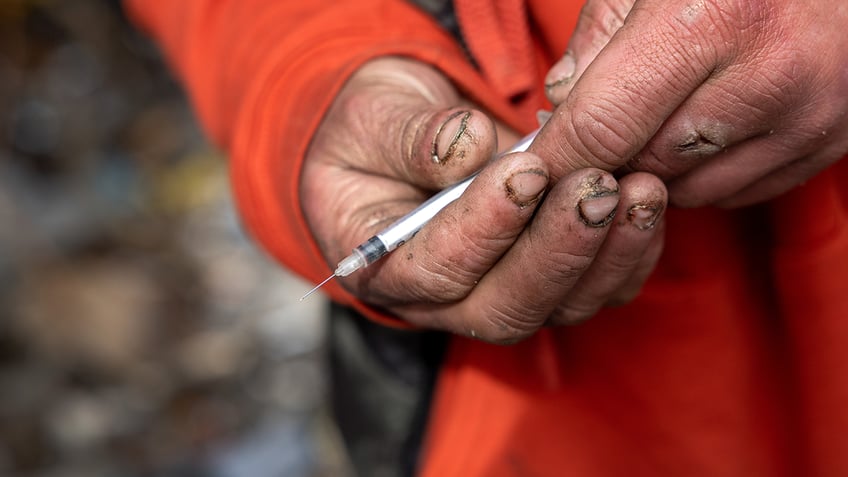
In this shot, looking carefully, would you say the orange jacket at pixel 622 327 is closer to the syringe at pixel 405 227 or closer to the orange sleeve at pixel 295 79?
the orange sleeve at pixel 295 79

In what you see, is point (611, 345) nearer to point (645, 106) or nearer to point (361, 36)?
point (645, 106)

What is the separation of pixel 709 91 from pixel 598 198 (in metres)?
0.12

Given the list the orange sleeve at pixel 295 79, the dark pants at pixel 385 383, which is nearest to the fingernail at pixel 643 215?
the orange sleeve at pixel 295 79

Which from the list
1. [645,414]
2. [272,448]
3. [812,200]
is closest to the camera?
[812,200]

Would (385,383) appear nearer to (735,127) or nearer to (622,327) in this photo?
(622,327)

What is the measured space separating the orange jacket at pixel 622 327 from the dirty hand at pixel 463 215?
37mm

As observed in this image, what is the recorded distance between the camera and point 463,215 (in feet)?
1.94

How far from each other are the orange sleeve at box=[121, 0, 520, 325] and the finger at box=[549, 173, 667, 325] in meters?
0.20

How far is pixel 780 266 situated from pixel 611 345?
0.20m

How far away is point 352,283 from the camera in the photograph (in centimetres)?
73

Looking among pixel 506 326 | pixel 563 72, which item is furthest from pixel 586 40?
pixel 506 326

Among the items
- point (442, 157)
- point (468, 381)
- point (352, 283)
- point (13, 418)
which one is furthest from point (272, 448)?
point (442, 157)

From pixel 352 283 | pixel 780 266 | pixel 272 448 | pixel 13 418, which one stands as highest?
pixel 352 283

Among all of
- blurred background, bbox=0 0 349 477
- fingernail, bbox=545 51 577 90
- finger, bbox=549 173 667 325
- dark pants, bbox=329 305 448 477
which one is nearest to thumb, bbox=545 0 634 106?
fingernail, bbox=545 51 577 90
